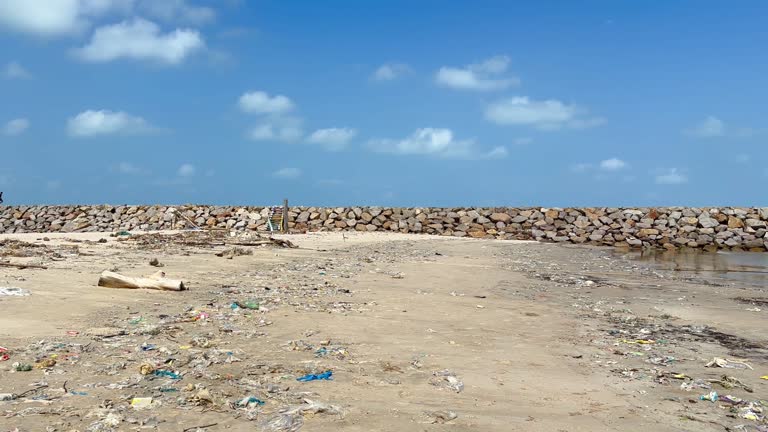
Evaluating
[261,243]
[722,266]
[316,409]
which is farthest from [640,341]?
[722,266]

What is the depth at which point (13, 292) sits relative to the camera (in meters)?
6.90

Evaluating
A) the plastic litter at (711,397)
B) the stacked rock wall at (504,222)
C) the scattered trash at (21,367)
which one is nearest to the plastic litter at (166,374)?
the scattered trash at (21,367)

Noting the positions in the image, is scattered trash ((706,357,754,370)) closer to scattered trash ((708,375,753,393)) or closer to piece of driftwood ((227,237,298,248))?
scattered trash ((708,375,753,393))

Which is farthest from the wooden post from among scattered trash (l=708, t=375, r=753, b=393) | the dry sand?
scattered trash (l=708, t=375, r=753, b=393)

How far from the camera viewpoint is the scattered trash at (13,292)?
681cm

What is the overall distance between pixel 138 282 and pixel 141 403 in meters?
4.47

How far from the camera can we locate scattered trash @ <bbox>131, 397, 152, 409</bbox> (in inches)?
150

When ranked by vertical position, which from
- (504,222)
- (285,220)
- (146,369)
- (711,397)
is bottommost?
(711,397)

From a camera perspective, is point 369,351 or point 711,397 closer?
point 711,397

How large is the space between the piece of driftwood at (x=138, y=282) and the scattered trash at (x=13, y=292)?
984 millimetres

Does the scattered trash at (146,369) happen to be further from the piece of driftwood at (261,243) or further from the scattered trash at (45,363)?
the piece of driftwood at (261,243)

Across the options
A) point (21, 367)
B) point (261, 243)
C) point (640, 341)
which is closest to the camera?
point (21, 367)

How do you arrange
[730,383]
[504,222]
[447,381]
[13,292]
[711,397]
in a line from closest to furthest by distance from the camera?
[711,397]
[447,381]
[730,383]
[13,292]
[504,222]

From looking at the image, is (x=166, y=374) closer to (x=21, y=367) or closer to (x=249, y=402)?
(x=249, y=402)
